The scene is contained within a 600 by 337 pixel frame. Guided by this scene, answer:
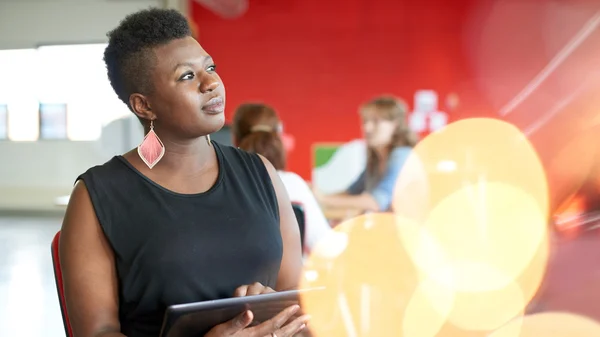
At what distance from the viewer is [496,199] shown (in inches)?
181

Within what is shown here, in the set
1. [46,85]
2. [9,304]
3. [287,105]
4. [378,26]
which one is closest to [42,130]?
[46,85]

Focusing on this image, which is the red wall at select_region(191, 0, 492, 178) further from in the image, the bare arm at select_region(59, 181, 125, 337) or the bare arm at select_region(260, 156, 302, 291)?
the bare arm at select_region(59, 181, 125, 337)

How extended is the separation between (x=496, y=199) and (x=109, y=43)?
3.67m

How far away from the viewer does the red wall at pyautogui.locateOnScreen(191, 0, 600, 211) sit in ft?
26.5

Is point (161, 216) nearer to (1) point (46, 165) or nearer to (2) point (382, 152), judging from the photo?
(2) point (382, 152)

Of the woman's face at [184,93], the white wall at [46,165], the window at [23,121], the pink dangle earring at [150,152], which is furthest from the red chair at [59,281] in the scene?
the window at [23,121]

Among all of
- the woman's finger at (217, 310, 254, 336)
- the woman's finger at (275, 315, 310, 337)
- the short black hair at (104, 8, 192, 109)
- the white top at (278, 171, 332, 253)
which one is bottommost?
the white top at (278, 171, 332, 253)

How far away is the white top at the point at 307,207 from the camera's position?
2.98 metres

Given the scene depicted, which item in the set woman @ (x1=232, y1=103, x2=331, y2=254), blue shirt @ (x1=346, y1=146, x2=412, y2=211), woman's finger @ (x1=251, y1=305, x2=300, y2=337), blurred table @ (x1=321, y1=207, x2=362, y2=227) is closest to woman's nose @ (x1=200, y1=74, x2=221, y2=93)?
woman's finger @ (x1=251, y1=305, x2=300, y2=337)

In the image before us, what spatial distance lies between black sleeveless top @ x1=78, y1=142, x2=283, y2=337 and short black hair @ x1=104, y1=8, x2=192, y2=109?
17 cm

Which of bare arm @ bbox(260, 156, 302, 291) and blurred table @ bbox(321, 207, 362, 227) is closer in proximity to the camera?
bare arm @ bbox(260, 156, 302, 291)

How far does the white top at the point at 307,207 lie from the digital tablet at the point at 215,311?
64.5 inches

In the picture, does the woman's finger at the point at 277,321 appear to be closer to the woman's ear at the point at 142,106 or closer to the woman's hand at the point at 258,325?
the woman's hand at the point at 258,325

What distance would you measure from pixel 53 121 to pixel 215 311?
985 centimetres
